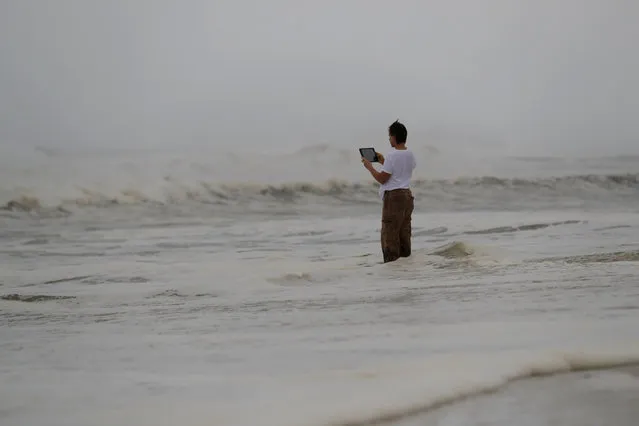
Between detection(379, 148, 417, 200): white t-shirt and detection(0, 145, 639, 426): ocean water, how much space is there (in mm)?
342

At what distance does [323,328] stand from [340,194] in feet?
27.8

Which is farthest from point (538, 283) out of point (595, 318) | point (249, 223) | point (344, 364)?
point (249, 223)

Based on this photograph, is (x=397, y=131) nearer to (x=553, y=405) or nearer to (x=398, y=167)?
(x=398, y=167)

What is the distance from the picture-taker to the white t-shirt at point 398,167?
337 centimetres

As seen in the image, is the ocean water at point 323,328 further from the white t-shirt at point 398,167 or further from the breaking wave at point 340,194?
the breaking wave at point 340,194

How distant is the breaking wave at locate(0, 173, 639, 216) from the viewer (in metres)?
9.18

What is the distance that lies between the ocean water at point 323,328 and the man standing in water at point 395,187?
160 millimetres

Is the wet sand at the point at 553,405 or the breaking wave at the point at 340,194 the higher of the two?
the breaking wave at the point at 340,194

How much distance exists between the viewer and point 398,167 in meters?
3.38

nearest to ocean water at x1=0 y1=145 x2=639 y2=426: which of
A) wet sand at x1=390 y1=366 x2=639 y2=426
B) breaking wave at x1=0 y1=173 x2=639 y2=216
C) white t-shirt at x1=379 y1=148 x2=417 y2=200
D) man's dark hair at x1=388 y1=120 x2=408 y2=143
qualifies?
wet sand at x1=390 y1=366 x2=639 y2=426

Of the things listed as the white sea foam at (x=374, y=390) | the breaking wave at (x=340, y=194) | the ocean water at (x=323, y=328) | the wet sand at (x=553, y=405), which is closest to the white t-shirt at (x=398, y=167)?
the ocean water at (x=323, y=328)

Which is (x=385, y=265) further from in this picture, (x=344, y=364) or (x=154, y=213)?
(x=154, y=213)

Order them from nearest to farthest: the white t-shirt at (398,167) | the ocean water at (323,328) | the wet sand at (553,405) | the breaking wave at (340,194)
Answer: the wet sand at (553,405), the ocean water at (323,328), the white t-shirt at (398,167), the breaking wave at (340,194)

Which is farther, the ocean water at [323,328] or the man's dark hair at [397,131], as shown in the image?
the man's dark hair at [397,131]
